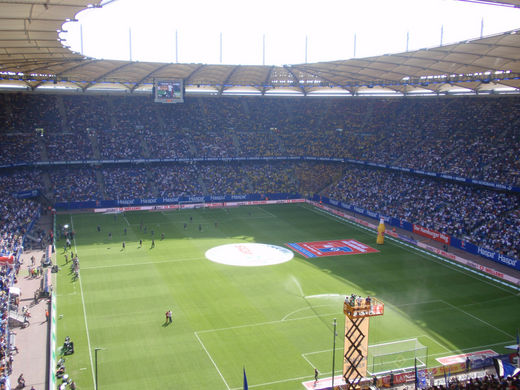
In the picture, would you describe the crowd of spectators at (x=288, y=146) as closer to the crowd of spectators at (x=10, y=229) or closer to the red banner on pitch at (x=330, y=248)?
the crowd of spectators at (x=10, y=229)

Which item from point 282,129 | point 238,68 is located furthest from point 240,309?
point 282,129

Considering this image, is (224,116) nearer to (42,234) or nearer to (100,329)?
(42,234)

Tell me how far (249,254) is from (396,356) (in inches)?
808

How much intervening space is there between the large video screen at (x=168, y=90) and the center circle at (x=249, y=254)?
24.1 metres

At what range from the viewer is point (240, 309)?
32656 millimetres

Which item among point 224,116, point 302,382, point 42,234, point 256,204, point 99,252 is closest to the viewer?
point 302,382

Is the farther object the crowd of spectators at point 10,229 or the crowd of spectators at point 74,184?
the crowd of spectators at point 74,184

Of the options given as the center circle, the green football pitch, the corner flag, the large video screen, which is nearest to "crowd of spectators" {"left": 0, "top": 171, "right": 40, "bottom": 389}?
the green football pitch

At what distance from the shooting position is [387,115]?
74438mm

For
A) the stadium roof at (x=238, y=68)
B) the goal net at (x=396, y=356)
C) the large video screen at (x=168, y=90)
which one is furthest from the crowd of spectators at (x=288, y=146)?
the goal net at (x=396, y=356)

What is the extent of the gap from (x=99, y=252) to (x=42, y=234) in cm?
747

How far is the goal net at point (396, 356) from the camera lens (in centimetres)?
2561

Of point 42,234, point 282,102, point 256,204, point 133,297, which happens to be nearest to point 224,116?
point 282,102

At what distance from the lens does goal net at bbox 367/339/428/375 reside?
25.6 m
